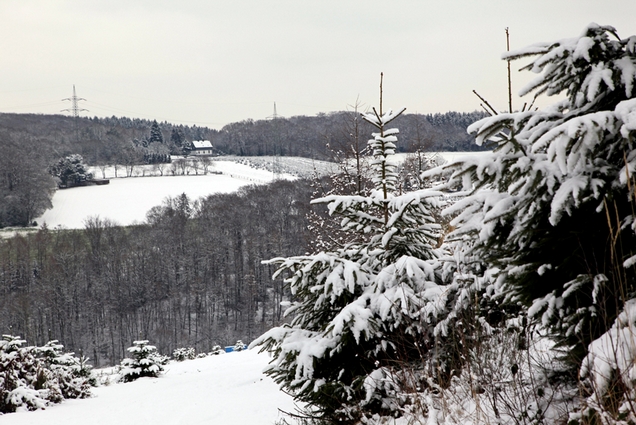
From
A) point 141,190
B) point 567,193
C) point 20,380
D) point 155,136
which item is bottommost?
point 20,380

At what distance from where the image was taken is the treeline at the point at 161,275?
4906 centimetres

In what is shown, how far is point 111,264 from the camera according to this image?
55.8 m

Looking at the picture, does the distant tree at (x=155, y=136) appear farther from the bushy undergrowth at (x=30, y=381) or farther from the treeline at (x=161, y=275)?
the bushy undergrowth at (x=30, y=381)

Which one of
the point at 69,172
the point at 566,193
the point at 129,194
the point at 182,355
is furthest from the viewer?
the point at 69,172

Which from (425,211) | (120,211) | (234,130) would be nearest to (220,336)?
(120,211)

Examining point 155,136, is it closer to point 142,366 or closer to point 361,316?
point 142,366

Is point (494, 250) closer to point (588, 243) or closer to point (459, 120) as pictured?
point (588, 243)

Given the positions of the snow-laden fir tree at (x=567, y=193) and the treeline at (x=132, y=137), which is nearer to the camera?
the snow-laden fir tree at (x=567, y=193)

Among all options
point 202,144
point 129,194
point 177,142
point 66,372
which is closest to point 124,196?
point 129,194

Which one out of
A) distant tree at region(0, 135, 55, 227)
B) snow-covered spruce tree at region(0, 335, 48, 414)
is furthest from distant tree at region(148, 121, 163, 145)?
snow-covered spruce tree at region(0, 335, 48, 414)

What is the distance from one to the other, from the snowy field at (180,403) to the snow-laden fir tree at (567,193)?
4.87 metres

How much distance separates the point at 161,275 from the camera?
5578 cm

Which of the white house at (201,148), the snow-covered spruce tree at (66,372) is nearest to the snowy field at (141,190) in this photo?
the white house at (201,148)

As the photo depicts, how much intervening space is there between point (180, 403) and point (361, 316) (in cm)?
652
